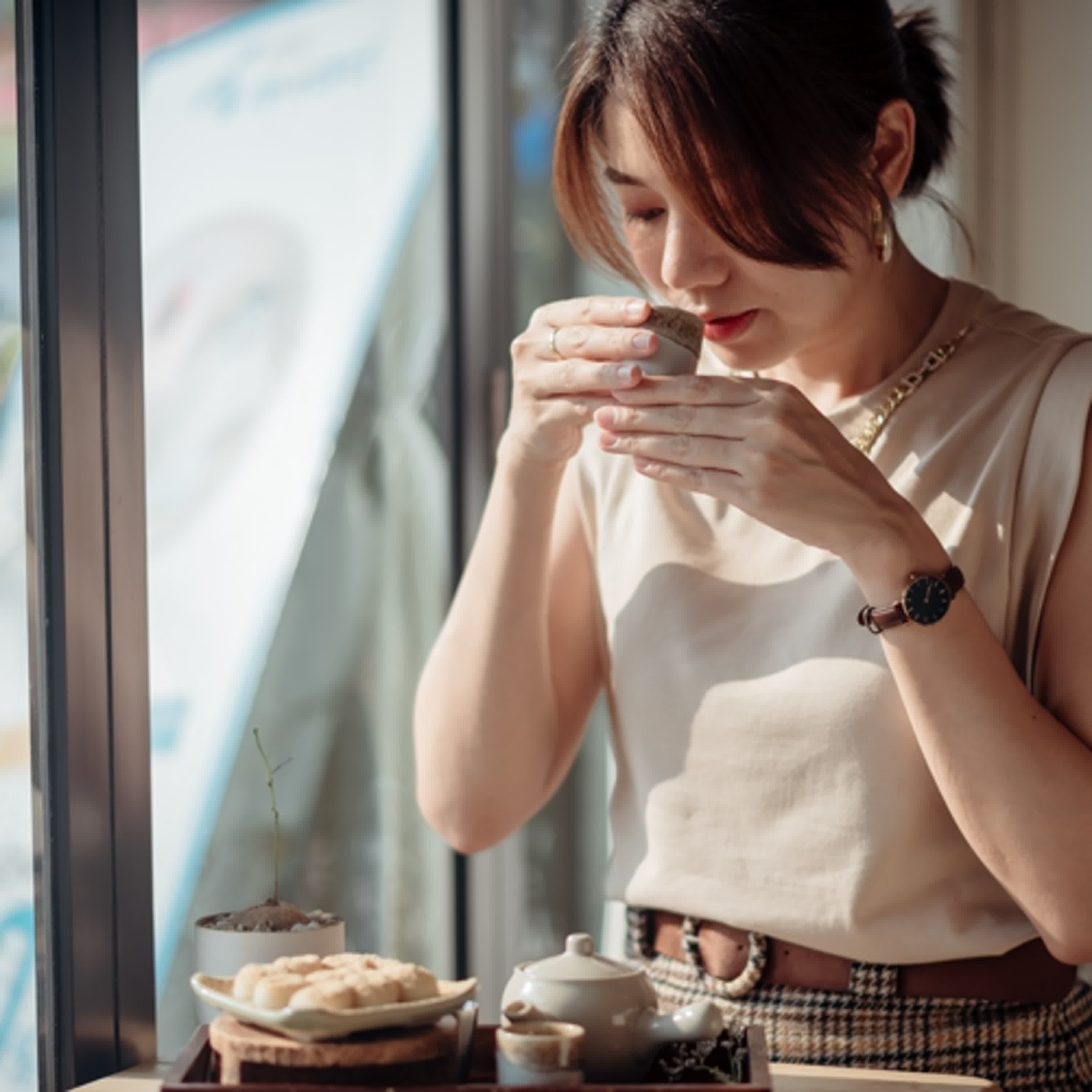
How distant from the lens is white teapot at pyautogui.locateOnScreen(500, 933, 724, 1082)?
2.98ft

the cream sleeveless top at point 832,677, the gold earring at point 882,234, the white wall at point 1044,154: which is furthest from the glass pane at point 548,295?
the gold earring at point 882,234

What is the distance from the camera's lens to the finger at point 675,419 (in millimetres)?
1147

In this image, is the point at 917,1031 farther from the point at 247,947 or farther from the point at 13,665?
the point at 13,665

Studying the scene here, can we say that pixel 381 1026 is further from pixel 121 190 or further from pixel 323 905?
pixel 323 905

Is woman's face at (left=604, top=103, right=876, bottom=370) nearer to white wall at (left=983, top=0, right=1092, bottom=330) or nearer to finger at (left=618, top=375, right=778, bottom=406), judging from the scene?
finger at (left=618, top=375, right=778, bottom=406)

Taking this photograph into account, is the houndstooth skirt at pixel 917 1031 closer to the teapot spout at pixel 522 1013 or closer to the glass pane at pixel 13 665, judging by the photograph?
the teapot spout at pixel 522 1013

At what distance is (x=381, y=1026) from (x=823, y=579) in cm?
61

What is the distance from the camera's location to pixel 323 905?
2.03 m

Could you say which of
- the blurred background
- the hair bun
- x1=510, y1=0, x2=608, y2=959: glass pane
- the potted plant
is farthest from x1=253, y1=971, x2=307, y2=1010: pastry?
x1=510, y1=0, x2=608, y2=959: glass pane

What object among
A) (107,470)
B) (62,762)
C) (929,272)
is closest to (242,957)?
(62,762)

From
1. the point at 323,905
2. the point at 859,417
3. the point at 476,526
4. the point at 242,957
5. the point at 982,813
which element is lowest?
the point at 323,905

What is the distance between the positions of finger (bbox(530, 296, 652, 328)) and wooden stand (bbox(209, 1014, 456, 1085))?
0.59 meters

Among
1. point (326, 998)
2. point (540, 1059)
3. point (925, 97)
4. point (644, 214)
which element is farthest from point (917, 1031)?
point (925, 97)

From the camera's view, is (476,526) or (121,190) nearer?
(121,190)
